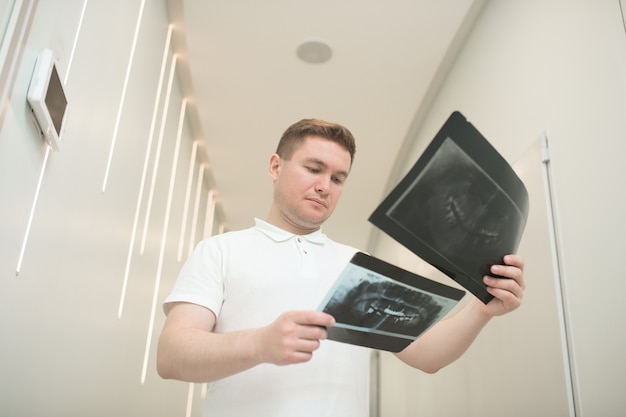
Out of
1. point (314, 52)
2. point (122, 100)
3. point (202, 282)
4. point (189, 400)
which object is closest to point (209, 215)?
point (189, 400)

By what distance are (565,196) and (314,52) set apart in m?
1.94

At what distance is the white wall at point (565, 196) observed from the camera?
1609mm

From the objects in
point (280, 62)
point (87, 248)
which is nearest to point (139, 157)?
point (87, 248)

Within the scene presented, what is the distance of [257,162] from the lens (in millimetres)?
4684

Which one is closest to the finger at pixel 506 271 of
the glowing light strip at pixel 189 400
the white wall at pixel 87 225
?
the white wall at pixel 87 225

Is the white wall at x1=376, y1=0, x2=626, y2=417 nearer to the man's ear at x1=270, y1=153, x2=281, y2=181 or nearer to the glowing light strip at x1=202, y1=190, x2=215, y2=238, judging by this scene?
the man's ear at x1=270, y1=153, x2=281, y2=181

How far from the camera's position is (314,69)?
3520mm

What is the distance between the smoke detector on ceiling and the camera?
3.29m

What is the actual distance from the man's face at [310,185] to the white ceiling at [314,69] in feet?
5.90

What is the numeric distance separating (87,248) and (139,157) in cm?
79

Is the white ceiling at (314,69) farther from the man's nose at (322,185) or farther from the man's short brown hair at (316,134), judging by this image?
the man's nose at (322,185)

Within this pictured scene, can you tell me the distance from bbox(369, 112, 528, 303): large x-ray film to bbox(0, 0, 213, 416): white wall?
0.93m

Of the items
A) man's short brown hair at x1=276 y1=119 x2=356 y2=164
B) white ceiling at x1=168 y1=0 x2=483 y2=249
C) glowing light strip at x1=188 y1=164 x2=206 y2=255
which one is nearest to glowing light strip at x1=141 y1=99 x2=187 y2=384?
white ceiling at x1=168 y1=0 x2=483 y2=249

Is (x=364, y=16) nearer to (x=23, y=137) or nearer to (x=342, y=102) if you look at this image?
(x=342, y=102)
